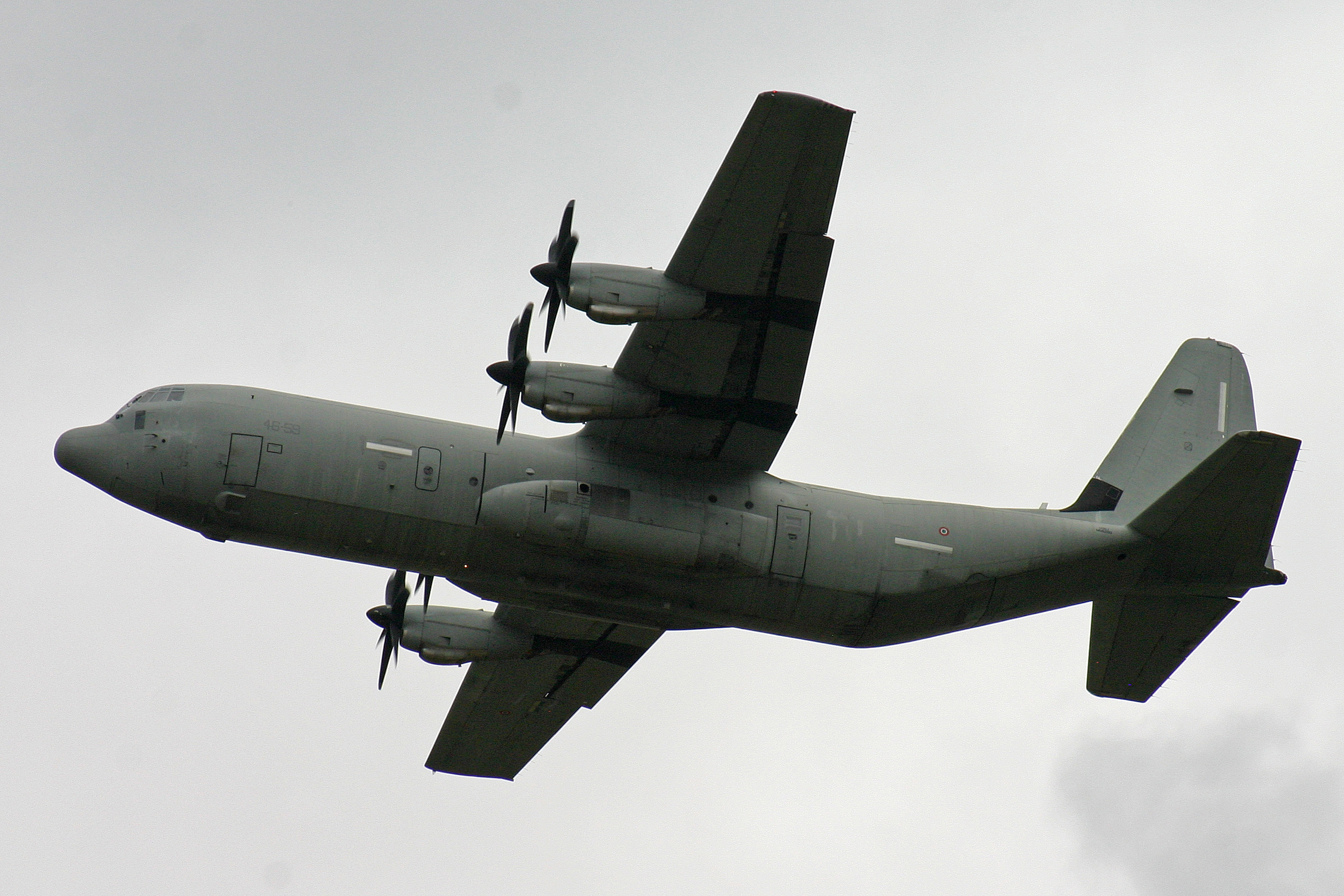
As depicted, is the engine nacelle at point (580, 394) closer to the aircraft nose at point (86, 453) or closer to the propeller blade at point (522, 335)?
the propeller blade at point (522, 335)

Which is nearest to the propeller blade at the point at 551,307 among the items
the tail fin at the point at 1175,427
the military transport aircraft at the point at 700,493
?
the military transport aircraft at the point at 700,493

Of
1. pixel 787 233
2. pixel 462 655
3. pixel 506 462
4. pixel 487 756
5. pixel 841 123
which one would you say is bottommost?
pixel 487 756

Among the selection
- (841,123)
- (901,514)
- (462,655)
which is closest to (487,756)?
(462,655)

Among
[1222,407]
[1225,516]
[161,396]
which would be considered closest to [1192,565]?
[1225,516]

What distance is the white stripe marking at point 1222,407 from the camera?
26858 mm

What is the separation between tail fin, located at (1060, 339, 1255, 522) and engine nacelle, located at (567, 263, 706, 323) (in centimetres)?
876

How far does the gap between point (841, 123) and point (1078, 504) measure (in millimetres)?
9457

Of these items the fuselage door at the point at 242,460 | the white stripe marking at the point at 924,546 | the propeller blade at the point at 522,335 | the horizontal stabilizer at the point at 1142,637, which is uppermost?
the propeller blade at the point at 522,335

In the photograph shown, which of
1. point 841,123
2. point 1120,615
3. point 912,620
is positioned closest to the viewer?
point 841,123

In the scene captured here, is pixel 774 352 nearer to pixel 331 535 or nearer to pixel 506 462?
pixel 506 462

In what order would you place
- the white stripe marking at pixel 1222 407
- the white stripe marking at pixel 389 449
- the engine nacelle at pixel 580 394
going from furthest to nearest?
the white stripe marking at pixel 1222 407 → the white stripe marking at pixel 389 449 → the engine nacelle at pixel 580 394

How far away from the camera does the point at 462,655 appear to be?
25984 millimetres

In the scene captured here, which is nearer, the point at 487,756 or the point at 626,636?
the point at 626,636

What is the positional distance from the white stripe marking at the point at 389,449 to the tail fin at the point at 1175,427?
451 inches
